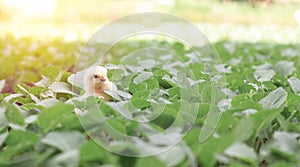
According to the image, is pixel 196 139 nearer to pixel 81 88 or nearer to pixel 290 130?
pixel 290 130

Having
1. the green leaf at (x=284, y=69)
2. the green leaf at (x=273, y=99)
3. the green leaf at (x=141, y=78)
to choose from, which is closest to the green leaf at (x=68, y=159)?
the green leaf at (x=273, y=99)

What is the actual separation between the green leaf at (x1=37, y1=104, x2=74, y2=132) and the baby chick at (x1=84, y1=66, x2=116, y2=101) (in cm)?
60

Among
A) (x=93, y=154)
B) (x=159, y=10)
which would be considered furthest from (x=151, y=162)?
(x=159, y=10)

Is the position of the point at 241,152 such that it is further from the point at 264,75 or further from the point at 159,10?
the point at 159,10

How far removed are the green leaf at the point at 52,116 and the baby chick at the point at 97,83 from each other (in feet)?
1.98

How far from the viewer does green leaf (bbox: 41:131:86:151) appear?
3.96 feet

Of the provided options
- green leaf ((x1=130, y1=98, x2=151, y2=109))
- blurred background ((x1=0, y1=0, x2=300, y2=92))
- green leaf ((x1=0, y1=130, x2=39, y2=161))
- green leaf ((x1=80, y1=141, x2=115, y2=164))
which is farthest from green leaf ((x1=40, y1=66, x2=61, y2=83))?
blurred background ((x1=0, y1=0, x2=300, y2=92))

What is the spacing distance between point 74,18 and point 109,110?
12677 mm

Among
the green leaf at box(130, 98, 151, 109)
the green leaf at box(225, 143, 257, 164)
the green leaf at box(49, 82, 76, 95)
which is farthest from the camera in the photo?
the green leaf at box(49, 82, 76, 95)

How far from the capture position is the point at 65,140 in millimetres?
1237

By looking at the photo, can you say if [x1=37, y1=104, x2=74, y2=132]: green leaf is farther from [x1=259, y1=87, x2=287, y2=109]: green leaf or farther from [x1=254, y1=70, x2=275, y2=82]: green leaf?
[x1=254, y1=70, x2=275, y2=82]: green leaf

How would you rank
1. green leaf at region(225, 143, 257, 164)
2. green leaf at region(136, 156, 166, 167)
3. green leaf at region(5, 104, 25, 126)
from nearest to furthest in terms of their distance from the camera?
green leaf at region(136, 156, 166, 167) → green leaf at region(225, 143, 257, 164) → green leaf at region(5, 104, 25, 126)

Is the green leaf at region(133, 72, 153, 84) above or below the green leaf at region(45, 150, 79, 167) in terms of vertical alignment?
above

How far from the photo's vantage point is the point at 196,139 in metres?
1.30
